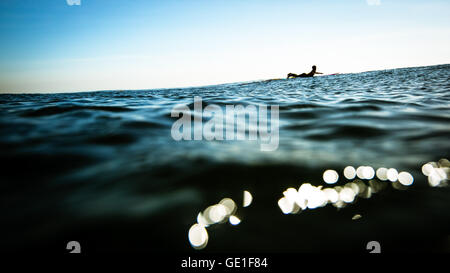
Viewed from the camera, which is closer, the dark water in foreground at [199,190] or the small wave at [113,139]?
the dark water in foreground at [199,190]

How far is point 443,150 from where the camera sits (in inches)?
79.3

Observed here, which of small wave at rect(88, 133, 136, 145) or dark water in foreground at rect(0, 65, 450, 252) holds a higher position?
small wave at rect(88, 133, 136, 145)

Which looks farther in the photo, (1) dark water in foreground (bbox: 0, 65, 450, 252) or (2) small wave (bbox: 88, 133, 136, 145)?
(2) small wave (bbox: 88, 133, 136, 145)

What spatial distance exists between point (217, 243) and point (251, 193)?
17.6 inches
